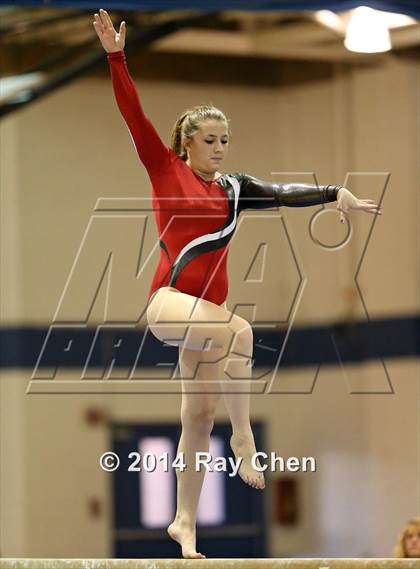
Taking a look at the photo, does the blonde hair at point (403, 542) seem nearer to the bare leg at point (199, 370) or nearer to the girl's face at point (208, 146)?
the bare leg at point (199, 370)

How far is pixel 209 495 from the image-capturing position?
34.7ft

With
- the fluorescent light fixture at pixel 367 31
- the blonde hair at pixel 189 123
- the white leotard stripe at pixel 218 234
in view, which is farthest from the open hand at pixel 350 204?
the fluorescent light fixture at pixel 367 31

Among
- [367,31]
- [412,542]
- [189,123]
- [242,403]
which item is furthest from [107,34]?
[367,31]

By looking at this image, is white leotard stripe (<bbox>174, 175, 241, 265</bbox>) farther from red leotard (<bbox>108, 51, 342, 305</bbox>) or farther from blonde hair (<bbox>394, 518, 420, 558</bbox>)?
blonde hair (<bbox>394, 518, 420, 558</bbox>)

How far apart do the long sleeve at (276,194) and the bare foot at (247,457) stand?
0.80 metres

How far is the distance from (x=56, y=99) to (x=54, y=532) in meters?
3.75

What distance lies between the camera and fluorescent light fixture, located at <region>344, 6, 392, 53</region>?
32.1 feet

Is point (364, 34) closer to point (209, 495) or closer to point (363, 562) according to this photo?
point (209, 495)

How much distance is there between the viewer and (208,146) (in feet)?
13.9

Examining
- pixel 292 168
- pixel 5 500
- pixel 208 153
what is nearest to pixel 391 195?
pixel 292 168

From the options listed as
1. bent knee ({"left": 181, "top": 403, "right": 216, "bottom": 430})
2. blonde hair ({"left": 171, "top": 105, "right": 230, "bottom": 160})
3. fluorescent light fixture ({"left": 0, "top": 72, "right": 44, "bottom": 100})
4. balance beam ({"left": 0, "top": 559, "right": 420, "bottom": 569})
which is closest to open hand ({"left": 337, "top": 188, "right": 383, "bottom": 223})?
blonde hair ({"left": 171, "top": 105, "right": 230, "bottom": 160})

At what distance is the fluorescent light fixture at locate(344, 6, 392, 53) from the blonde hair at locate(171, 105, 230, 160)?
5636 mm

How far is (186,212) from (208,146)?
0.80ft

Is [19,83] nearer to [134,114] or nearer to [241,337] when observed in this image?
[134,114]
